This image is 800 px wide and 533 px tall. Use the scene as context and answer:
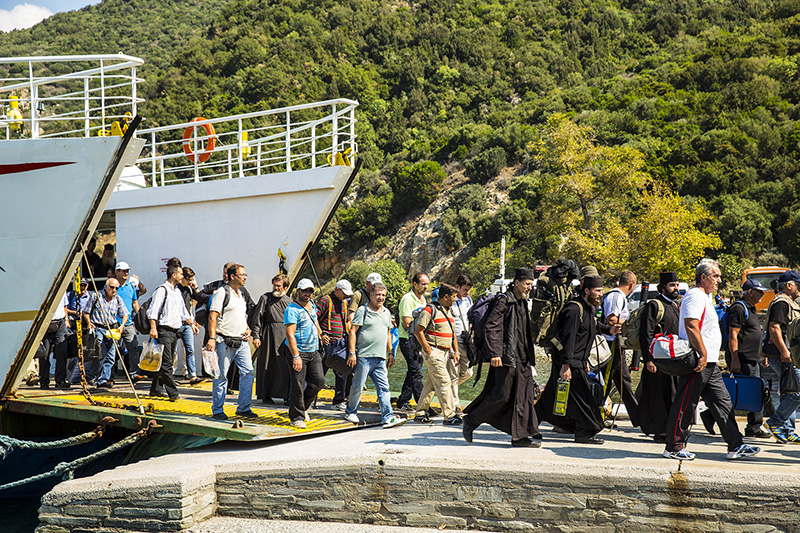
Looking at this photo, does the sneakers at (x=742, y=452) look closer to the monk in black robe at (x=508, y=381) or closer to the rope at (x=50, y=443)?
the monk in black robe at (x=508, y=381)

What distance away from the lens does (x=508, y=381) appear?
6.25 m

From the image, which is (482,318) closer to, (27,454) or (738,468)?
(738,468)

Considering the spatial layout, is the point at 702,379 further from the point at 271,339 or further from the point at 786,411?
the point at 271,339

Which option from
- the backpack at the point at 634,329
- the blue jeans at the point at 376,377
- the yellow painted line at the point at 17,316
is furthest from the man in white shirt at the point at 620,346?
the yellow painted line at the point at 17,316

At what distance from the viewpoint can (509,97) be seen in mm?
72000

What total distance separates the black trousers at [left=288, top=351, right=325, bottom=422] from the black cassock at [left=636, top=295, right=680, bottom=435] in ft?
11.1

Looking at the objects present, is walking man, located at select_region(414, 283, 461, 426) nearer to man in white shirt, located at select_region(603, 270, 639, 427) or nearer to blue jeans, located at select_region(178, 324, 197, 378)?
man in white shirt, located at select_region(603, 270, 639, 427)

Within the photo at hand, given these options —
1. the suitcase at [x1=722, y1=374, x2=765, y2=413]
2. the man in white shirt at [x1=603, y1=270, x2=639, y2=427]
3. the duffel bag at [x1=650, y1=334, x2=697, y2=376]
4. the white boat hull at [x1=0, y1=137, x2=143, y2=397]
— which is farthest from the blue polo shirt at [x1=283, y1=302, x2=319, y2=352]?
the suitcase at [x1=722, y1=374, x2=765, y2=413]

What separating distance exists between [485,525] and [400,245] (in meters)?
48.9

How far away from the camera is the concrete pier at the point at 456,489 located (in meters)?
4.84

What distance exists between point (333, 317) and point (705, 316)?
4651 millimetres

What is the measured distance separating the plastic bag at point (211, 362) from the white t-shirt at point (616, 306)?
419 cm

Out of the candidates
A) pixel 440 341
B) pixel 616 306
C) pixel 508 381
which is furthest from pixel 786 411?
pixel 440 341

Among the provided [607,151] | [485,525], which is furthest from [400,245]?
[485,525]
